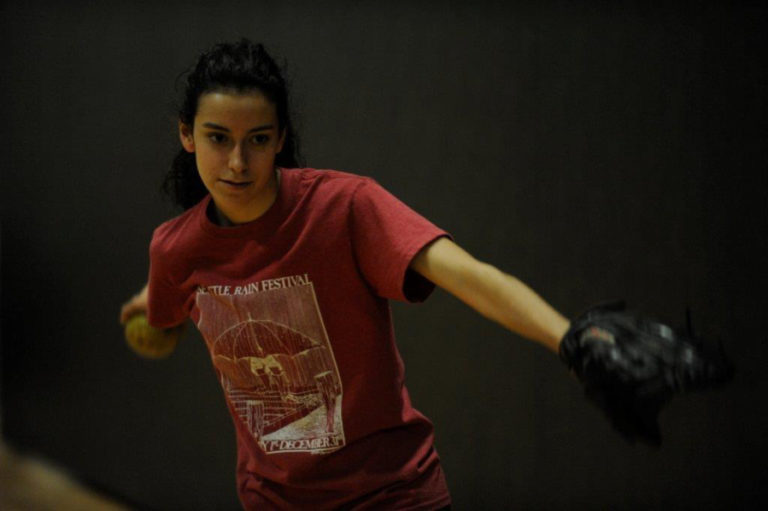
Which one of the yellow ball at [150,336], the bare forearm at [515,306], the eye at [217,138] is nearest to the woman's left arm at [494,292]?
the bare forearm at [515,306]

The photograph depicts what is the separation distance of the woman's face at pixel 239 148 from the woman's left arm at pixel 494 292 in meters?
0.33

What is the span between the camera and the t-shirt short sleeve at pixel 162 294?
1.63m

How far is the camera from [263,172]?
1462 mm

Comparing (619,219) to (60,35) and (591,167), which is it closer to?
(591,167)

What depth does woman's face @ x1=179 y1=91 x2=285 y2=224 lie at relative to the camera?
1442mm

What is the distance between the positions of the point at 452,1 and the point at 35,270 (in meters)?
2.16

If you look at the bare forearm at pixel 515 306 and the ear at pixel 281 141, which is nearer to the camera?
the bare forearm at pixel 515 306

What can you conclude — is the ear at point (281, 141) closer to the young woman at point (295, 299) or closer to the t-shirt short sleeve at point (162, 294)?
the young woman at point (295, 299)

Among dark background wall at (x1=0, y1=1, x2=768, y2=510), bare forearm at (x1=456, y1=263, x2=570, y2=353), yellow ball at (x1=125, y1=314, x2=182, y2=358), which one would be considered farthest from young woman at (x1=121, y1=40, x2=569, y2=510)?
dark background wall at (x1=0, y1=1, x2=768, y2=510)

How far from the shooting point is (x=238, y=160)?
1429 millimetres

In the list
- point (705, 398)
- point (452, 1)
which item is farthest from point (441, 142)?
point (705, 398)

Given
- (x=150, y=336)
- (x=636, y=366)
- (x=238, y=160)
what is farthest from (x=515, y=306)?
(x=150, y=336)

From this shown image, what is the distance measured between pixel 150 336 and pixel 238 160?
608 mm

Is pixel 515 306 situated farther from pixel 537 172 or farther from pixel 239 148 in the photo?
pixel 537 172
